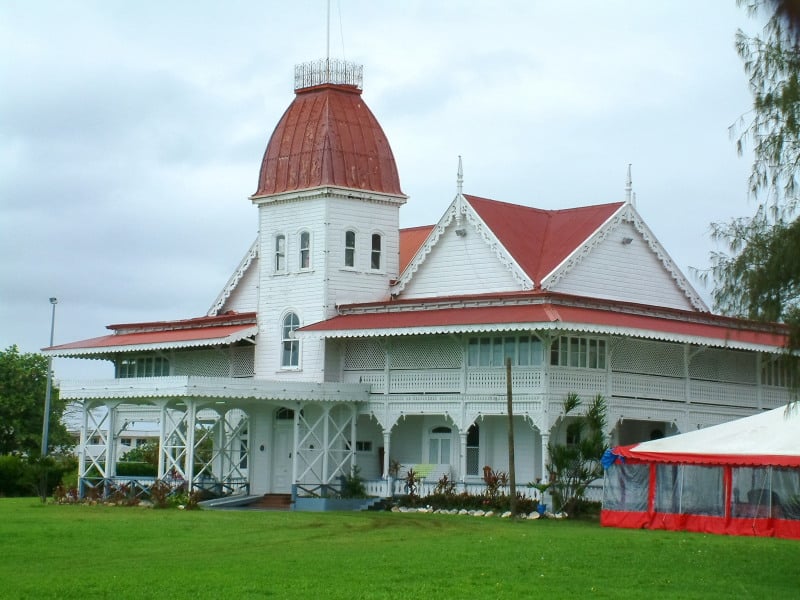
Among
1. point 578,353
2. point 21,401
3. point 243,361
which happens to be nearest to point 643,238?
point 578,353

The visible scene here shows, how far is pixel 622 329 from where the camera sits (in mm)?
42281

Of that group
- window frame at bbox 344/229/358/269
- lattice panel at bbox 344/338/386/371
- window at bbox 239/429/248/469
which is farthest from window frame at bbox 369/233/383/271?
window at bbox 239/429/248/469

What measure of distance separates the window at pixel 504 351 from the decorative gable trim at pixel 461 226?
2001mm

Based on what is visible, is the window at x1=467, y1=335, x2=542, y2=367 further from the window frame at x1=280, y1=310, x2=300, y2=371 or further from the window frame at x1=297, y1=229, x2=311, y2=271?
the window frame at x1=297, y1=229, x2=311, y2=271

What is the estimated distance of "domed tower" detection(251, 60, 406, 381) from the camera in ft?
159

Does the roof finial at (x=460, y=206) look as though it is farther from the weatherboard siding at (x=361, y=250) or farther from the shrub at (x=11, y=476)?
the shrub at (x=11, y=476)

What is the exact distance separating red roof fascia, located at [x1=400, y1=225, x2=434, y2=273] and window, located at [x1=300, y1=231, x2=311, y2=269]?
13.7ft

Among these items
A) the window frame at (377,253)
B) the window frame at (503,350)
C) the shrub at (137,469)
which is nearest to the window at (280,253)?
the window frame at (377,253)

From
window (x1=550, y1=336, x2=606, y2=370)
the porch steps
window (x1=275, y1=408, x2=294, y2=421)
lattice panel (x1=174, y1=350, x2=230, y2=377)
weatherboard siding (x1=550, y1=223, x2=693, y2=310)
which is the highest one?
weatherboard siding (x1=550, y1=223, x2=693, y2=310)

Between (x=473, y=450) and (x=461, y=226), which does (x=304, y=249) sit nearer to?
(x=461, y=226)

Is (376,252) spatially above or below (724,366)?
above

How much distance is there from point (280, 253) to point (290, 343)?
122 inches

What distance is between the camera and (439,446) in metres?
47.2

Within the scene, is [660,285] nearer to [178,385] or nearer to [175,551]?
[178,385]
